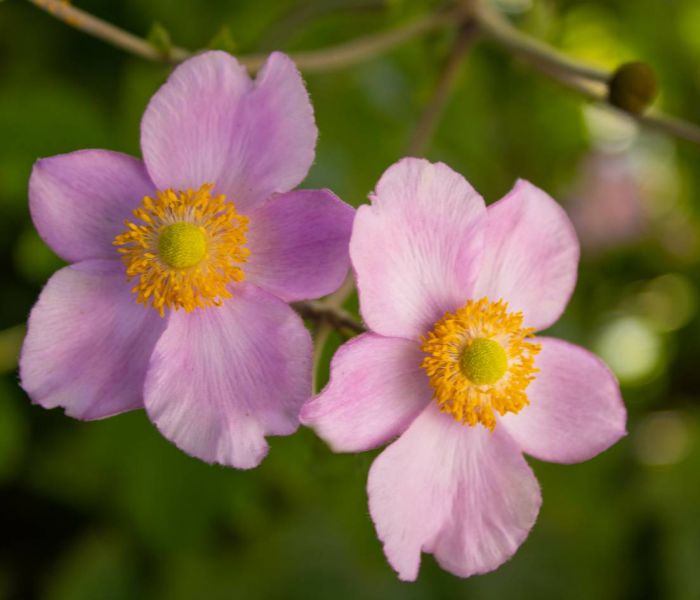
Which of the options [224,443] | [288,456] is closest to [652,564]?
[288,456]

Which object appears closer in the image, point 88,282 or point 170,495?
point 88,282

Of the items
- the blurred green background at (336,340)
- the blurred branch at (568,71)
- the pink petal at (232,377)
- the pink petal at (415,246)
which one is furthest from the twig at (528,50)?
the pink petal at (232,377)

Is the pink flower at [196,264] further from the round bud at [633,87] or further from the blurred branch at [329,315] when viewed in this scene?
the round bud at [633,87]

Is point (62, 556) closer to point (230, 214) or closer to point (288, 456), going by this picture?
point (288, 456)

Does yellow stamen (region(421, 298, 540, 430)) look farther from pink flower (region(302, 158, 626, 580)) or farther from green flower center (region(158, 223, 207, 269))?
green flower center (region(158, 223, 207, 269))

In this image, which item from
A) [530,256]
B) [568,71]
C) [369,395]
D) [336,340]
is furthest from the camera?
[336,340]

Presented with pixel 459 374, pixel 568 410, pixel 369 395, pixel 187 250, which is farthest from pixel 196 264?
pixel 568 410

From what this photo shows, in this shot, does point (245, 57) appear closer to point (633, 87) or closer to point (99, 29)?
point (99, 29)
